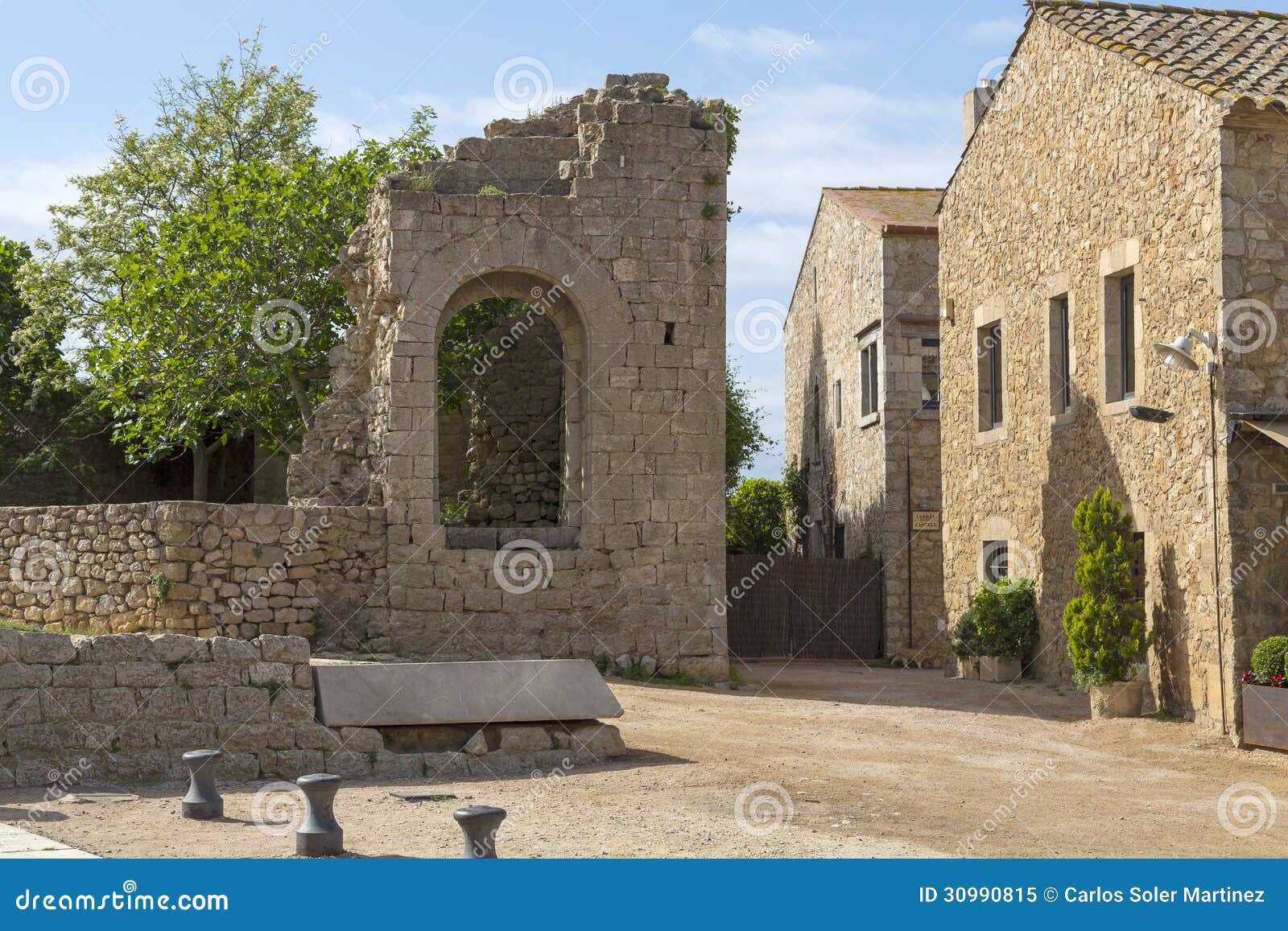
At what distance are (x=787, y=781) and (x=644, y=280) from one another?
751cm

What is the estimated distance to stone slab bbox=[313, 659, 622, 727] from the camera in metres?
9.36

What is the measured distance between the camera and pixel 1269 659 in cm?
1091

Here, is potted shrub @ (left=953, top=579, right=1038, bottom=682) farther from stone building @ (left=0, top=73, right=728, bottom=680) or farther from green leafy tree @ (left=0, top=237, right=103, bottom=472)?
green leafy tree @ (left=0, top=237, right=103, bottom=472)

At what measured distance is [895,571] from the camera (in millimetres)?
21828

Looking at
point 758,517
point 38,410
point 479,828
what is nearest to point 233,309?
point 38,410

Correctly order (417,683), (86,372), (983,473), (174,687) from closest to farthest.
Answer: (174,687), (417,683), (983,473), (86,372)

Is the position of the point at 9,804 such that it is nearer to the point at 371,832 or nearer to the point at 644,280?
the point at 371,832

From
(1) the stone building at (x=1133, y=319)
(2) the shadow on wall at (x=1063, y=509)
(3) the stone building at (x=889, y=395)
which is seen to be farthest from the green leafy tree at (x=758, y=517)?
(2) the shadow on wall at (x=1063, y=509)

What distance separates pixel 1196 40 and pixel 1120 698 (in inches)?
265

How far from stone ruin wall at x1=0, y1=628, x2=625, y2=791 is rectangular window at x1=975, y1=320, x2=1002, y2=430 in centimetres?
974

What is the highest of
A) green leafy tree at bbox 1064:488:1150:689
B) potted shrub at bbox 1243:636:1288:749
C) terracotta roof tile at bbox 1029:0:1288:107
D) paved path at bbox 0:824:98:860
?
terracotta roof tile at bbox 1029:0:1288:107

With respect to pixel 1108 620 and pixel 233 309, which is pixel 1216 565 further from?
pixel 233 309

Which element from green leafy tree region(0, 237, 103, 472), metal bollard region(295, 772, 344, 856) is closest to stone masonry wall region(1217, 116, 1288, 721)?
metal bollard region(295, 772, 344, 856)

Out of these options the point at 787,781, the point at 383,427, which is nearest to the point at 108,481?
the point at 383,427
